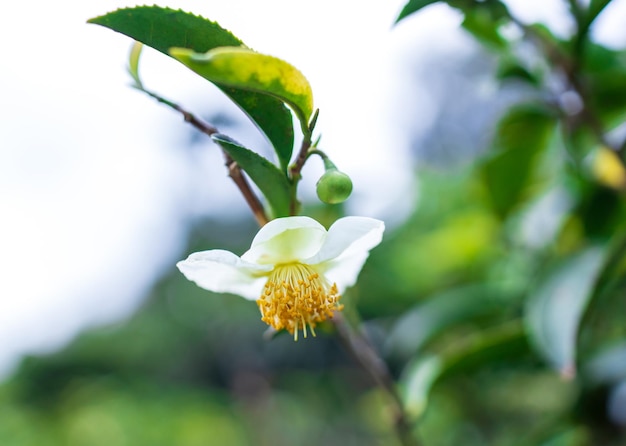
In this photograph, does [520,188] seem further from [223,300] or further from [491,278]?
[223,300]

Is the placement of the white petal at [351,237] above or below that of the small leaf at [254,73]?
below

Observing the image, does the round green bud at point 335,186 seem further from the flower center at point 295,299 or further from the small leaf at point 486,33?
the small leaf at point 486,33

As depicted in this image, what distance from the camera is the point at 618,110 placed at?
1.04m

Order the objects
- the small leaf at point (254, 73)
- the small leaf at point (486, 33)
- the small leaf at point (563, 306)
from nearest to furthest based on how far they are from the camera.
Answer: the small leaf at point (254, 73), the small leaf at point (563, 306), the small leaf at point (486, 33)

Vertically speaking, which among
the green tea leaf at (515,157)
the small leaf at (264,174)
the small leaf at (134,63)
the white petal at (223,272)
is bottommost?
the white petal at (223,272)

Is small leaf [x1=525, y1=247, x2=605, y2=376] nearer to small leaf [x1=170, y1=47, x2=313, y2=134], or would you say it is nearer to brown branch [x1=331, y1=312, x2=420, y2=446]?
brown branch [x1=331, y1=312, x2=420, y2=446]

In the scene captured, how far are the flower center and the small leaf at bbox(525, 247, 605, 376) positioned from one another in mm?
325

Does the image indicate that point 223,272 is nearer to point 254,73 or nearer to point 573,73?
point 254,73

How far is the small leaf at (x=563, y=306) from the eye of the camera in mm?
728

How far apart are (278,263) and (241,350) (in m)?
5.11

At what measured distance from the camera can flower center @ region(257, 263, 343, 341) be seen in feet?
1.91

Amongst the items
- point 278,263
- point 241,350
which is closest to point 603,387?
point 278,263

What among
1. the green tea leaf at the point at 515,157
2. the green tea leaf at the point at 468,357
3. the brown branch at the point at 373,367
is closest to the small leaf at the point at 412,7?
the brown branch at the point at 373,367

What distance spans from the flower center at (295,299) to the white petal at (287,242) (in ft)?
0.09
